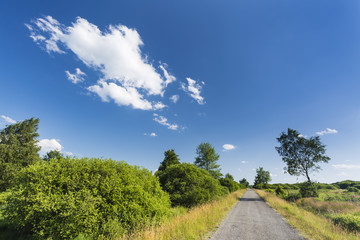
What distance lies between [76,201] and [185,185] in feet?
32.5

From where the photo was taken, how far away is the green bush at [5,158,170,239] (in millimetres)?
4605

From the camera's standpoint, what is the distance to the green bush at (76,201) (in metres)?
4.61

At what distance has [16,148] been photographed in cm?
2512

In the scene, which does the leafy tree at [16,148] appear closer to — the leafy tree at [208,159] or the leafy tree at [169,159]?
the leafy tree at [169,159]

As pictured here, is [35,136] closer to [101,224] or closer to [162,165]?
[162,165]

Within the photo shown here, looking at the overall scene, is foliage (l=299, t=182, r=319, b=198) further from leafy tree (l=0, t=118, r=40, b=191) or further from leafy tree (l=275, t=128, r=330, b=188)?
leafy tree (l=0, t=118, r=40, b=191)

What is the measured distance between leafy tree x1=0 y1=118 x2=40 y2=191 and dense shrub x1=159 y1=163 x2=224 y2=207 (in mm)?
18640

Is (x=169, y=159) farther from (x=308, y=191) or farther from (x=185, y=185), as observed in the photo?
(x=308, y=191)

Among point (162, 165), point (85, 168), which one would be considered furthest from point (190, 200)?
point (162, 165)

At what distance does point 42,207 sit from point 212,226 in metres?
7.43

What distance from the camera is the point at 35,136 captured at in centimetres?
3100

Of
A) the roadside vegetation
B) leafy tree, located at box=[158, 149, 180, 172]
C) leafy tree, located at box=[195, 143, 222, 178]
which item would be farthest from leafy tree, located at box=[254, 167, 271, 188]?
the roadside vegetation

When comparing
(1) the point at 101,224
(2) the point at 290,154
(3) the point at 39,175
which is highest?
(2) the point at 290,154

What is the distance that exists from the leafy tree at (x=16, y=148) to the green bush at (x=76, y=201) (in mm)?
19071
